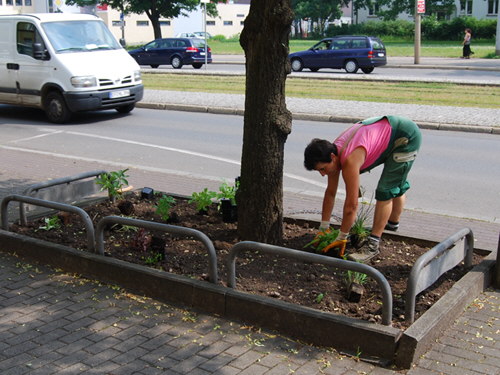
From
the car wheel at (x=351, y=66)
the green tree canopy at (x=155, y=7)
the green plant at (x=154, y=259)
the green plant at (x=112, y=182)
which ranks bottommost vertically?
the green plant at (x=154, y=259)

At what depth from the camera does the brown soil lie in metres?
4.83

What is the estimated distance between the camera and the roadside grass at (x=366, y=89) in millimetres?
18406

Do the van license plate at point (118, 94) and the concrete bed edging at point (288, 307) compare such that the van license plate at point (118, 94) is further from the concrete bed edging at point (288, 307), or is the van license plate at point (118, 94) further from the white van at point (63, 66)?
the concrete bed edging at point (288, 307)

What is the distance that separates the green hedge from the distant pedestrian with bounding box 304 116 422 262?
5822cm

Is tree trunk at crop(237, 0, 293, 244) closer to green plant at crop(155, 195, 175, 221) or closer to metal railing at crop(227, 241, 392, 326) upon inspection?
green plant at crop(155, 195, 175, 221)

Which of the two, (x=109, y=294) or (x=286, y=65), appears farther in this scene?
(x=286, y=65)

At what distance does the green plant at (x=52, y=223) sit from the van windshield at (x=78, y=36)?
9.40 m

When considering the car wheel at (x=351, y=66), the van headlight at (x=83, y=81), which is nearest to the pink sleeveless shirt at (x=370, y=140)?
the van headlight at (x=83, y=81)

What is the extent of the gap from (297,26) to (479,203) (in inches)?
3121

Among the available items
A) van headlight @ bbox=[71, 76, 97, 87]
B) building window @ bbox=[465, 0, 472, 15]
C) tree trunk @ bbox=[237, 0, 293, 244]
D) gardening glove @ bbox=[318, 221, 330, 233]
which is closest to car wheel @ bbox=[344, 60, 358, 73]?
van headlight @ bbox=[71, 76, 97, 87]

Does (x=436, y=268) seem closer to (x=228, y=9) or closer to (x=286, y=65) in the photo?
(x=286, y=65)

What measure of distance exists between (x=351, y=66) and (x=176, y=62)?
1041 centimetres

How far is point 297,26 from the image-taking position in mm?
84812

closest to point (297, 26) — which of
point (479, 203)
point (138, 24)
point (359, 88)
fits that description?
point (138, 24)
